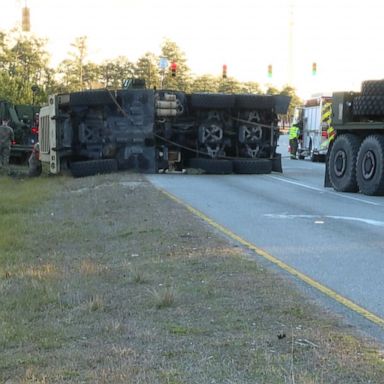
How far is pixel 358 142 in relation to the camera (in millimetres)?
14305

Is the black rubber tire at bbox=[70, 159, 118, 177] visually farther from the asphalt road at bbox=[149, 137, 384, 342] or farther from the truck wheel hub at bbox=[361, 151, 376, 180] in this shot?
the truck wheel hub at bbox=[361, 151, 376, 180]

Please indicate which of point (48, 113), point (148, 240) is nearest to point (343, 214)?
point (148, 240)

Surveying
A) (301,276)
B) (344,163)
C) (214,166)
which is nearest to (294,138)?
(214,166)

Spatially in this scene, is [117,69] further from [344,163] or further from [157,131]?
[344,163]

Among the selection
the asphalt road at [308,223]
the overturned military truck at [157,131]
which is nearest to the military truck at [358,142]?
the asphalt road at [308,223]

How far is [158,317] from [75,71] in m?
63.4

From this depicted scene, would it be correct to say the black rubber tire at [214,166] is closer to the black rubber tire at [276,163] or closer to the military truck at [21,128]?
the black rubber tire at [276,163]

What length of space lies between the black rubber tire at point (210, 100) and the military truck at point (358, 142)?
14.1 feet

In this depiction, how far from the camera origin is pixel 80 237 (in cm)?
865

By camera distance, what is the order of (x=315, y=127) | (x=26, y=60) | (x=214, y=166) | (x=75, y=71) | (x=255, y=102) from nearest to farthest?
(x=214, y=166)
(x=255, y=102)
(x=315, y=127)
(x=26, y=60)
(x=75, y=71)

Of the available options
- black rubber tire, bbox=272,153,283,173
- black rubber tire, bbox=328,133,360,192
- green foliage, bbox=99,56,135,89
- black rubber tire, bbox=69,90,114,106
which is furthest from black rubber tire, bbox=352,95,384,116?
green foliage, bbox=99,56,135,89

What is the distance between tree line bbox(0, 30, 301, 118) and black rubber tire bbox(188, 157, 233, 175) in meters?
27.3

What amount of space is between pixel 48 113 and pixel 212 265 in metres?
12.9

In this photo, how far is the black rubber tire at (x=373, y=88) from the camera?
1347cm
